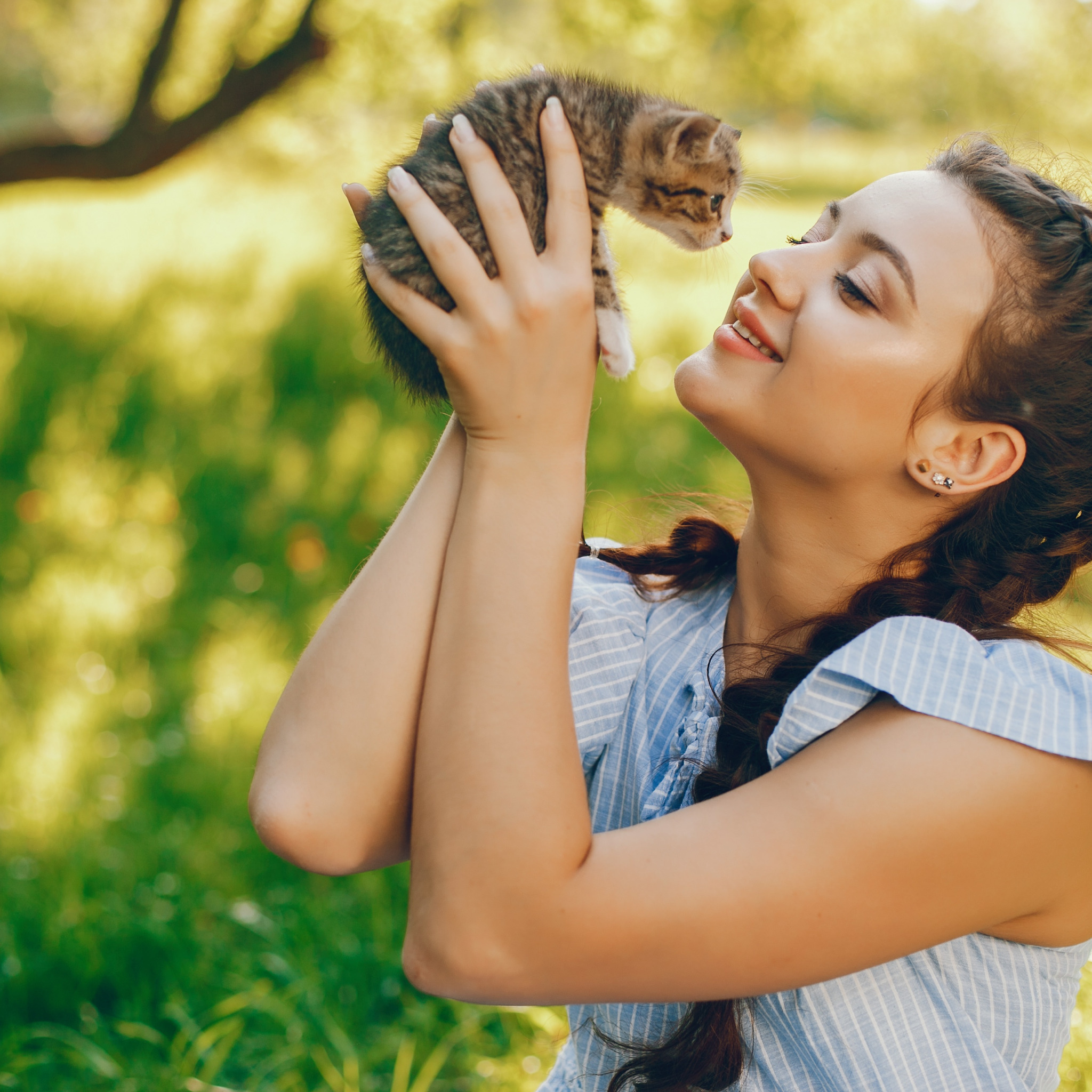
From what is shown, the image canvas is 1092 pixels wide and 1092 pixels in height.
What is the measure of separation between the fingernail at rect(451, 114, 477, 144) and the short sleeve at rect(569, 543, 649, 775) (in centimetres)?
79

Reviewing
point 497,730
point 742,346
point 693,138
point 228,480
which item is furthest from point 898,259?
point 228,480

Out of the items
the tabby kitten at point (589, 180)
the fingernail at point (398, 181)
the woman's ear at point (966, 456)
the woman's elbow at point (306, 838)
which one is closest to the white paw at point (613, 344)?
the tabby kitten at point (589, 180)

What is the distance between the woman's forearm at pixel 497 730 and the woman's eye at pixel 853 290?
0.55 metres

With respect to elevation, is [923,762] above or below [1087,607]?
above

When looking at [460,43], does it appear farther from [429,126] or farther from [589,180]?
[429,126]

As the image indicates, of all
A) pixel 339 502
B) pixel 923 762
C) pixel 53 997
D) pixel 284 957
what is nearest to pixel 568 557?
pixel 923 762

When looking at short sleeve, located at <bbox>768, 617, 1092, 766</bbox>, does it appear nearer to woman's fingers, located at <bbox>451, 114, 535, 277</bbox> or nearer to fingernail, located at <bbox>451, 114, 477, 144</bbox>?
woman's fingers, located at <bbox>451, 114, 535, 277</bbox>

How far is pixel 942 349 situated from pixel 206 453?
4.04 m

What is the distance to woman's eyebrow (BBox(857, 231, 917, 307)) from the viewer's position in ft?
4.96

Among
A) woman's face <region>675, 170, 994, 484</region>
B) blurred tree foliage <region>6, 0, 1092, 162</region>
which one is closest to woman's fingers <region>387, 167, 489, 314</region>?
woman's face <region>675, 170, 994, 484</region>

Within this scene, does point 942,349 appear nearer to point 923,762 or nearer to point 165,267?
point 923,762

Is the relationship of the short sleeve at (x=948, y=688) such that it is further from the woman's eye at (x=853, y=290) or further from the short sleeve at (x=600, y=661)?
the woman's eye at (x=853, y=290)

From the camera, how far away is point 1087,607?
4.83 meters

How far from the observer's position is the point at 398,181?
164 cm
